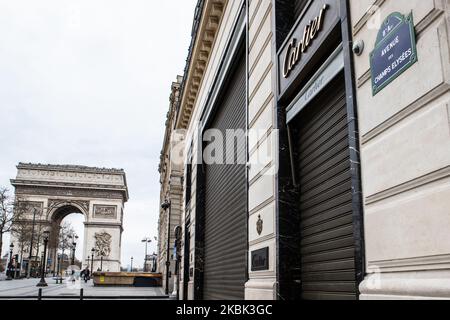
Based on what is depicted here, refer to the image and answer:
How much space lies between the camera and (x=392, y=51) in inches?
139

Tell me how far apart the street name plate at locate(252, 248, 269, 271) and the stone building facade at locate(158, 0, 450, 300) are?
14 mm

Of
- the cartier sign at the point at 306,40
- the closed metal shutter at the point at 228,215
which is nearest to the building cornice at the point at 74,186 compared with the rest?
the closed metal shutter at the point at 228,215

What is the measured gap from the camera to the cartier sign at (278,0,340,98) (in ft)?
16.3

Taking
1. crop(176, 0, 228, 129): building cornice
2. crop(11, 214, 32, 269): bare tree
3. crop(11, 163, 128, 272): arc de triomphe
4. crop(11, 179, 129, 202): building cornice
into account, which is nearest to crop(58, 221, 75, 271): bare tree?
crop(11, 163, 128, 272): arc de triomphe

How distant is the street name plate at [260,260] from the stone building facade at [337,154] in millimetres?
14

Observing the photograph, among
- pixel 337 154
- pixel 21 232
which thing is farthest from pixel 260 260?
pixel 21 232

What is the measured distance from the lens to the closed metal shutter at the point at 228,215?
8953 mm

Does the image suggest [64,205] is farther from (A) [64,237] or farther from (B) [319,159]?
(B) [319,159]

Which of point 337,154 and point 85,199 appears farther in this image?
point 85,199

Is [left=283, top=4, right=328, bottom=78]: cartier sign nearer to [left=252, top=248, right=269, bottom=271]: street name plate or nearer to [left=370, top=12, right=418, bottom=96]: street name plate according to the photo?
[left=370, top=12, right=418, bottom=96]: street name plate

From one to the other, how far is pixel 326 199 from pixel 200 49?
9.33 meters

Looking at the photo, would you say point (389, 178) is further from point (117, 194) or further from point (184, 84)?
point (117, 194)

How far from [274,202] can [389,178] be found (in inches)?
113
